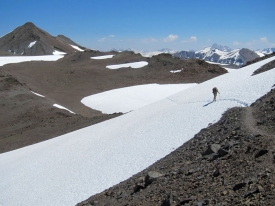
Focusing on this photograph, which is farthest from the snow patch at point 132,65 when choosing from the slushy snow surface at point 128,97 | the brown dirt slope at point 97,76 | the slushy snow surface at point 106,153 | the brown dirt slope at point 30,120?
the slushy snow surface at point 106,153

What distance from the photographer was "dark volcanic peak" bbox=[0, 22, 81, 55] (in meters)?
94.2

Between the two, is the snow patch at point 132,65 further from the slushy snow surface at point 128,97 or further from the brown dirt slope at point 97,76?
the slushy snow surface at point 128,97

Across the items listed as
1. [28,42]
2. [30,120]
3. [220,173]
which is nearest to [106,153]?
[220,173]

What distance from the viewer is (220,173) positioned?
731cm

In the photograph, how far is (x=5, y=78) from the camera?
128 feet

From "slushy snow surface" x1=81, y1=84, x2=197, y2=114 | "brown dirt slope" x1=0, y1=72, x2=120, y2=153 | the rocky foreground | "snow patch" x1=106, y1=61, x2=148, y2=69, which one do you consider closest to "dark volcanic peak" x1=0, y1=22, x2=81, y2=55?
"snow patch" x1=106, y1=61, x2=148, y2=69

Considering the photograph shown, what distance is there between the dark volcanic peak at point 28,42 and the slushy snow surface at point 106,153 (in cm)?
7959

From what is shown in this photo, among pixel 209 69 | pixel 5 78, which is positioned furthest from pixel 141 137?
pixel 209 69

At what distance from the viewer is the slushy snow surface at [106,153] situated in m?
12.4

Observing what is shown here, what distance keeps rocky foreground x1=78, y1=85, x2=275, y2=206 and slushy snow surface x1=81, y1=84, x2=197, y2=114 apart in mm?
19973

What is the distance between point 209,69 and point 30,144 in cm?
3148

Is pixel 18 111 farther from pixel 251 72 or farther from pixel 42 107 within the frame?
pixel 251 72

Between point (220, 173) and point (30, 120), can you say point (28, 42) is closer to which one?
point (30, 120)

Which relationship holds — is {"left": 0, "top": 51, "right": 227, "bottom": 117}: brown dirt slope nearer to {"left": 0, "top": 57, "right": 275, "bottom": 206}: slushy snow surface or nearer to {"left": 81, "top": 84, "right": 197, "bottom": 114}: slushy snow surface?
{"left": 81, "top": 84, "right": 197, "bottom": 114}: slushy snow surface
